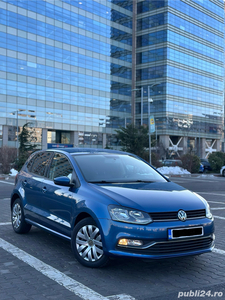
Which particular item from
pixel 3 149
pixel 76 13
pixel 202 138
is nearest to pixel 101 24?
pixel 76 13

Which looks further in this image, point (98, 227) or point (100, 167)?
point (100, 167)

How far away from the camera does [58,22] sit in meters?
60.5

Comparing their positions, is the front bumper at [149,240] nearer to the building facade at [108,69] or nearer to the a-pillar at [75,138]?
the building facade at [108,69]

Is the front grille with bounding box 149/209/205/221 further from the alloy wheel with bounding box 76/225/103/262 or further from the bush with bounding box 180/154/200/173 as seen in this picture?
the bush with bounding box 180/154/200/173

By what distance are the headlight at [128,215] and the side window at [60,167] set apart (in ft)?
4.19

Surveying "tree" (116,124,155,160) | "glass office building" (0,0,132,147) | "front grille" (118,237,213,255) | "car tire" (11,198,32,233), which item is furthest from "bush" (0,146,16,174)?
"glass office building" (0,0,132,147)

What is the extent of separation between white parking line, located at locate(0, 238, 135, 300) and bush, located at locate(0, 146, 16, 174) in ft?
70.5

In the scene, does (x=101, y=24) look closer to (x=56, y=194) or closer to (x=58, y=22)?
(x=58, y=22)

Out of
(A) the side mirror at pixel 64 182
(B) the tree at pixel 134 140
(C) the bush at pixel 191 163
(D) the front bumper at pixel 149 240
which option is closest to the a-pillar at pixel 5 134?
(B) the tree at pixel 134 140

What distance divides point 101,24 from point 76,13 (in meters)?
6.56

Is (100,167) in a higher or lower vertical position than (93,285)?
higher

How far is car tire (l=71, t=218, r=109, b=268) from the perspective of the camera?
14.5 ft

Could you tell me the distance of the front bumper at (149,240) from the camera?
4.11 meters

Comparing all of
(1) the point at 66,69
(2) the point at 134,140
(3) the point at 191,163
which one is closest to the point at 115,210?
(2) the point at 134,140
